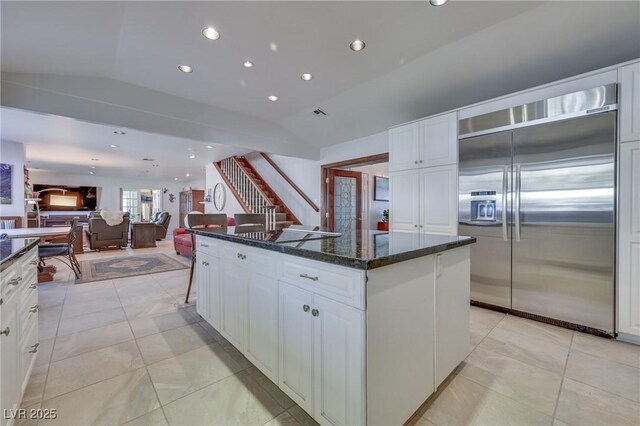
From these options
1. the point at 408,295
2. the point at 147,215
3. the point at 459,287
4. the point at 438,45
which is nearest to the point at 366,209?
the point at 438,45

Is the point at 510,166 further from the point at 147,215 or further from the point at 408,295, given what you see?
the point at 147,215

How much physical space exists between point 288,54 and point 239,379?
3043 millimetres

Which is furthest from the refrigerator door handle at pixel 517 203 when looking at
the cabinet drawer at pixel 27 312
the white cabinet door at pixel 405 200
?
the cabinet drawer at pixel 27 312

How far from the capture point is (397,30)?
2457 millimetres

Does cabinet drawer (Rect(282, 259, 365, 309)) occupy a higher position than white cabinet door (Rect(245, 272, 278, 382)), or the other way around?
cabinet drawer (Rect(282, 259, 365, 309))

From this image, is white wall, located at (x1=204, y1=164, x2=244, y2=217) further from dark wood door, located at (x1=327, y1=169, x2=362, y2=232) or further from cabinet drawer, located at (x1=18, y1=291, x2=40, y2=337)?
cabinet drawer, located at (x1=18, y1=291, x2=40, y2=337)

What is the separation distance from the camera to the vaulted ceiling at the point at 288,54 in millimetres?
2197

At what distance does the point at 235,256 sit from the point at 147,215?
12.8m

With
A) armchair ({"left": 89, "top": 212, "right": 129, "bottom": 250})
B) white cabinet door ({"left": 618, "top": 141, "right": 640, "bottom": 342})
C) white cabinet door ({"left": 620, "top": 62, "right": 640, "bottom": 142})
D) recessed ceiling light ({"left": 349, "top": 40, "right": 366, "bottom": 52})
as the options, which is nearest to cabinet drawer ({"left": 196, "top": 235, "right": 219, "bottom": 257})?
recessed ceiling light ({"left": 349, "top": 40, "right": 366, "bottom": 52})

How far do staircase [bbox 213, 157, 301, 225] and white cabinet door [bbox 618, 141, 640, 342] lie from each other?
513 cm

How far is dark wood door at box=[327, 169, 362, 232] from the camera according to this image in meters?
5.73

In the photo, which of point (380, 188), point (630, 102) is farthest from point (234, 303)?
point (380, 188)

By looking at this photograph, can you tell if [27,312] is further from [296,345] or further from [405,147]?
[405,147]

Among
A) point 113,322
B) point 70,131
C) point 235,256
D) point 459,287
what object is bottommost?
point 113,322
